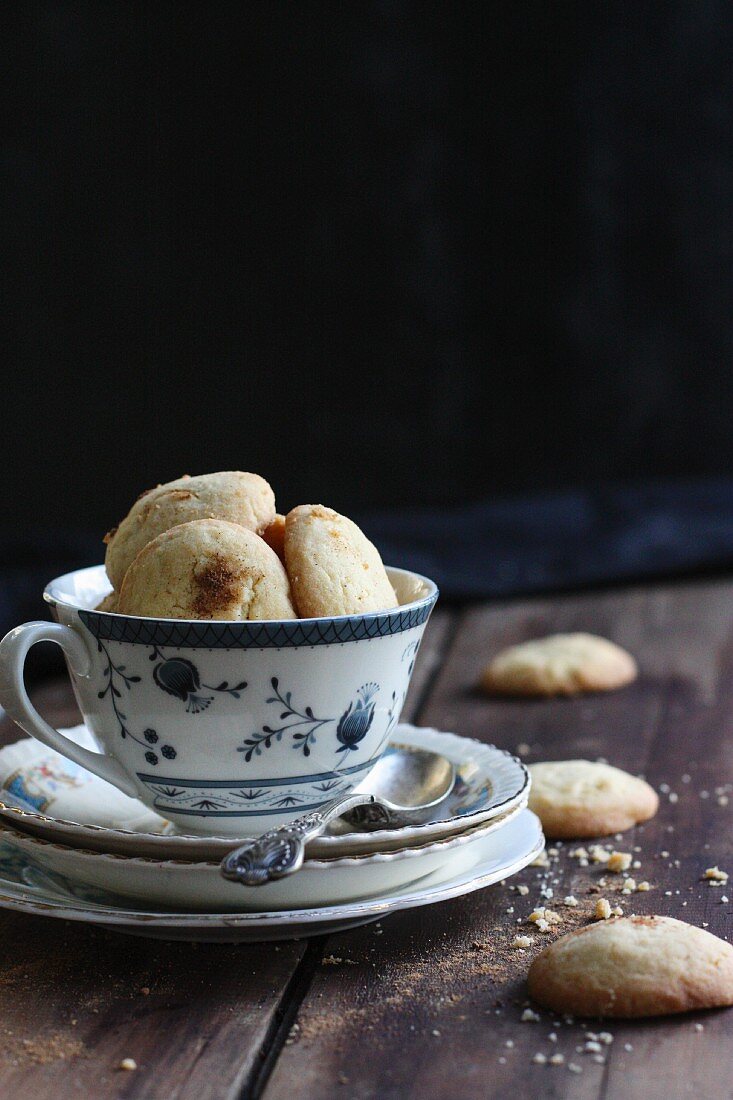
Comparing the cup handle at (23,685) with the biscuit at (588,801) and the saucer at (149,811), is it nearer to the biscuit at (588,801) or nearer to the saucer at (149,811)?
the saucer at (149,811)

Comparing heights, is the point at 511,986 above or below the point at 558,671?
above

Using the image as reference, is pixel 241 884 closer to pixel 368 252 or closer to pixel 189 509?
pixel 189 509

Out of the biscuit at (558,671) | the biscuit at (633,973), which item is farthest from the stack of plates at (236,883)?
the biscuit at (558,671)

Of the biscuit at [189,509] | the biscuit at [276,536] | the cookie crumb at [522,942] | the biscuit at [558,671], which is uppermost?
the biscuit at [189,509]

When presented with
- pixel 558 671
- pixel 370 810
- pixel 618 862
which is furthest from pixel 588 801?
pixel 558 671

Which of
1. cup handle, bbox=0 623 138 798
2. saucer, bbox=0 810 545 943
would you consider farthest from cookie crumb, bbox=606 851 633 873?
cup handle, bbox=0 623 138 798

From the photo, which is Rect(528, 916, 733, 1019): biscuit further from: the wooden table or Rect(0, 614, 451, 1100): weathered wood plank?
Rect(0, 614, 451, 1100): weathered wood plank

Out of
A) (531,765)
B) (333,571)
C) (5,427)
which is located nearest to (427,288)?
(5,427)
